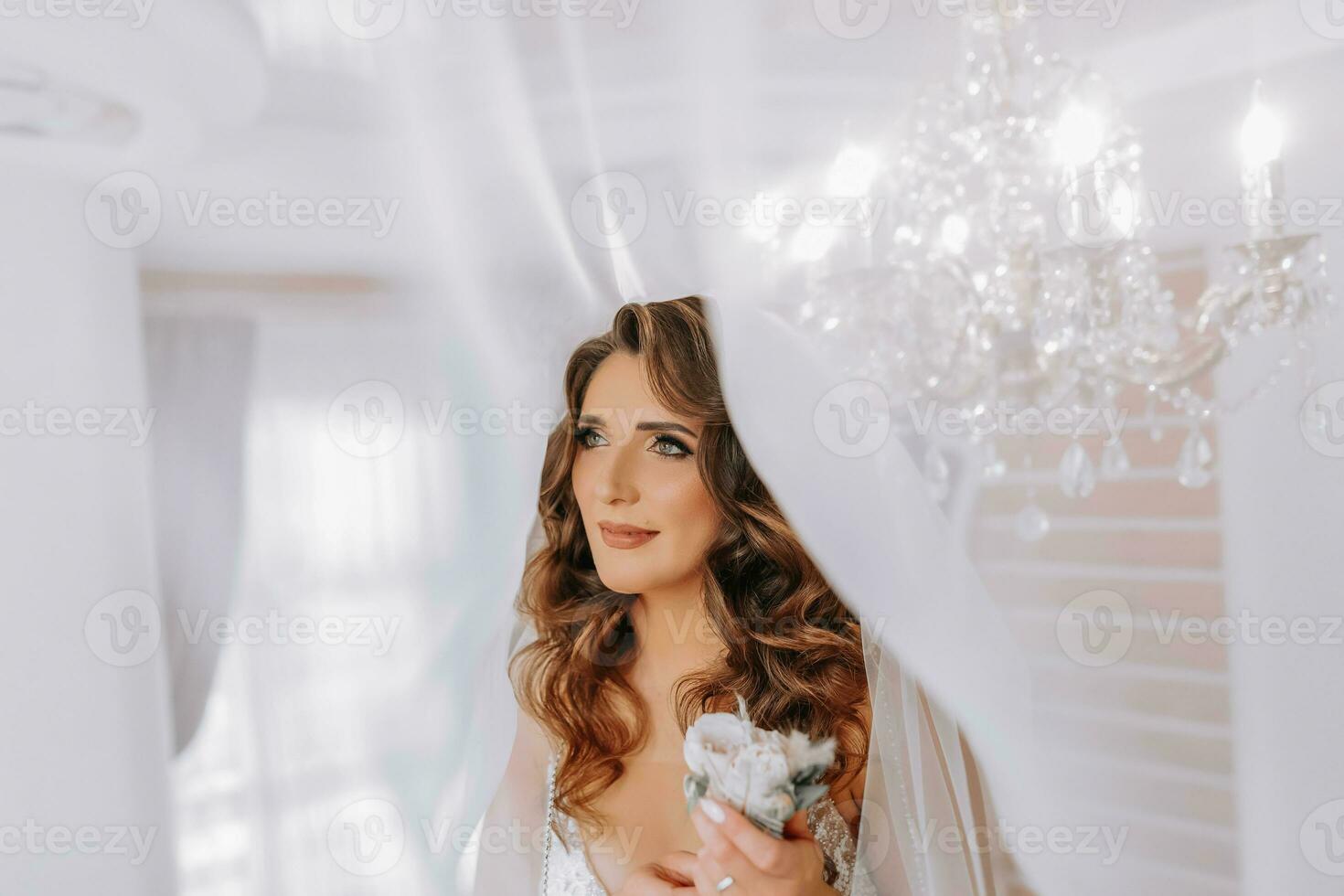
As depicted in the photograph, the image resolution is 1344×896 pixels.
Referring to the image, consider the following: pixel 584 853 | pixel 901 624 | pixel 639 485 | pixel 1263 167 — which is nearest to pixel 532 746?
→ pixel 584 853

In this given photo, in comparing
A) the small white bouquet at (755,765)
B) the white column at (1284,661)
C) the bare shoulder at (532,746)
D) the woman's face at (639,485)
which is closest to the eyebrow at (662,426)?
the woman's face at (639,485)

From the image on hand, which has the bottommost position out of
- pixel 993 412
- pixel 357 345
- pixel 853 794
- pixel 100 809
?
pixel 853 794

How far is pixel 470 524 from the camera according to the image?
988mm

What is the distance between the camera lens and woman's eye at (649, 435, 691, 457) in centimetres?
114

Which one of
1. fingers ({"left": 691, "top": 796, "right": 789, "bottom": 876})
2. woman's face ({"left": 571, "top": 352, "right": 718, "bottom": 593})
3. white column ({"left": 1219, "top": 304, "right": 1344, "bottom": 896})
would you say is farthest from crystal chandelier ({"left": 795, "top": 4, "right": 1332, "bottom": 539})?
fingers ({"left": 691, "top": 796, "right": 789, "bottom": 876})

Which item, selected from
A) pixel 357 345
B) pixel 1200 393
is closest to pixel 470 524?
pixel 357 345

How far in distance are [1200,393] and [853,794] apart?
656 mm

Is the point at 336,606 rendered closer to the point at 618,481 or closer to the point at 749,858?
the point at 618,481

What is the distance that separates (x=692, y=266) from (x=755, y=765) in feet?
1.65

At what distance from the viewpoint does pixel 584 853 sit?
4.09 ft

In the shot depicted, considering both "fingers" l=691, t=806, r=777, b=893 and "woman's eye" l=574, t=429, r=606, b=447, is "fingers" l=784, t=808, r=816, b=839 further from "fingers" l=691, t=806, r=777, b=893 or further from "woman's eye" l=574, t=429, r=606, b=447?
"woman's eye" l=574, t=429, r=606, b=447

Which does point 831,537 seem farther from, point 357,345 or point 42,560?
point 42,560

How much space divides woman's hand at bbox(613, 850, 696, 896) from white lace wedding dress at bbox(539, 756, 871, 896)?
3.0 inches

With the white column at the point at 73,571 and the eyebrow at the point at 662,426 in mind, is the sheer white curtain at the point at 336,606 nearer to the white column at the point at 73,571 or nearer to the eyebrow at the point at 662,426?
the white column at the point at 73,571
